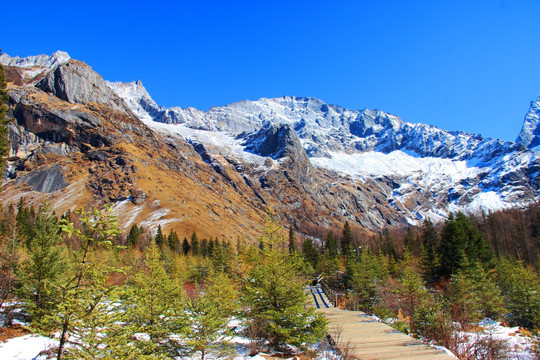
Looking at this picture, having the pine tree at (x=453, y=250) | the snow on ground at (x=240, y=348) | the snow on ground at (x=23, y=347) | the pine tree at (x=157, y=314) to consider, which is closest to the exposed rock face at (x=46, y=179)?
the snow on ground at (x=23, y=347)

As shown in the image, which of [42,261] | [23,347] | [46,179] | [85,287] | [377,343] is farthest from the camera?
[46,179]

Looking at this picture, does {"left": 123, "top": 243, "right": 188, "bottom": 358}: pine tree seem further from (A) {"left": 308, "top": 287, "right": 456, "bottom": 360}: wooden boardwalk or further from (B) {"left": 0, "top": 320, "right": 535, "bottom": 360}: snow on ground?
(A) {"left": 308, "top": 287, "right": 456, "bottom": 360}: wooden boardwalk

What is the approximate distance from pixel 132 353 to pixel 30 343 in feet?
36.0

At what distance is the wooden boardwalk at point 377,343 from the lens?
8.57 m

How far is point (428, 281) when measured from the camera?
4212cm

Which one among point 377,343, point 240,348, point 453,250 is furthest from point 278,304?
point 453,250

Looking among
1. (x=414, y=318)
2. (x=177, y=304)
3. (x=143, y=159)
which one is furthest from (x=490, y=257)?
(x=143, y=159)

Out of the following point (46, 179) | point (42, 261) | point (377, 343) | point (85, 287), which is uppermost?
point (46, 179)

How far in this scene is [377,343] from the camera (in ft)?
32.5

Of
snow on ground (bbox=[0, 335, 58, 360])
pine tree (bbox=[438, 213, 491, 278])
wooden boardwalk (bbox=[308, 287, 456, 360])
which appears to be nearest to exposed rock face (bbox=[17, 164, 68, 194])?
snow on ground (bbox=[0, 335, 58, 360])

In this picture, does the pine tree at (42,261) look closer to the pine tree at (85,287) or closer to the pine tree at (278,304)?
the pine tree at (278,304)

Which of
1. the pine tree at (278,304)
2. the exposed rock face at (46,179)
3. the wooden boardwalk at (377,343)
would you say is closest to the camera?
the wooden boardwalk at (377,343)

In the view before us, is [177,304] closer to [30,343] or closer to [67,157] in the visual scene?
[30,343]

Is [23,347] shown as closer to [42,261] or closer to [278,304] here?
[42,261]
